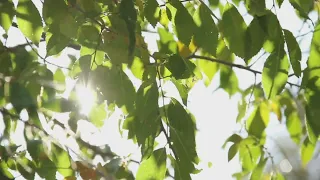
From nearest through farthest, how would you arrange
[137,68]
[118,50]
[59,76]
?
[118,50] → [137,68] → [59,76]

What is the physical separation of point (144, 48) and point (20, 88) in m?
0.20

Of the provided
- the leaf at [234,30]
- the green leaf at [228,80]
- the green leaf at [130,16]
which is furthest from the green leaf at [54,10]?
the green leaf at [228,80]

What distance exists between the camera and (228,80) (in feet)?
3.60

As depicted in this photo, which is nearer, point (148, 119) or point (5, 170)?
point (148, 119)

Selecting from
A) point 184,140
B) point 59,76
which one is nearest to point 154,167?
point 184,140

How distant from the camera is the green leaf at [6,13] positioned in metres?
0.78

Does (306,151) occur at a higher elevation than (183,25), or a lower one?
lower

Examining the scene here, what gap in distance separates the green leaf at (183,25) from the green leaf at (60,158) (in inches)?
11.3

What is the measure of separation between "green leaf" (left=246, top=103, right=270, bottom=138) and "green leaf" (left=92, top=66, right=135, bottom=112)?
0.36 metres

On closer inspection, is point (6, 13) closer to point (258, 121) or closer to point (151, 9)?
point (151, 9)

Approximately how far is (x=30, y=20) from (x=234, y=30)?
29cm

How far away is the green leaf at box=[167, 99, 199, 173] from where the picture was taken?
29.2 inches

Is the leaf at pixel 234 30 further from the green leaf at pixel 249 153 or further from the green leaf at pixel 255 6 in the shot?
the green leaf at pixel 249 153

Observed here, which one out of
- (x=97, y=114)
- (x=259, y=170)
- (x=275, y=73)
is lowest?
(x=259, y=170)
